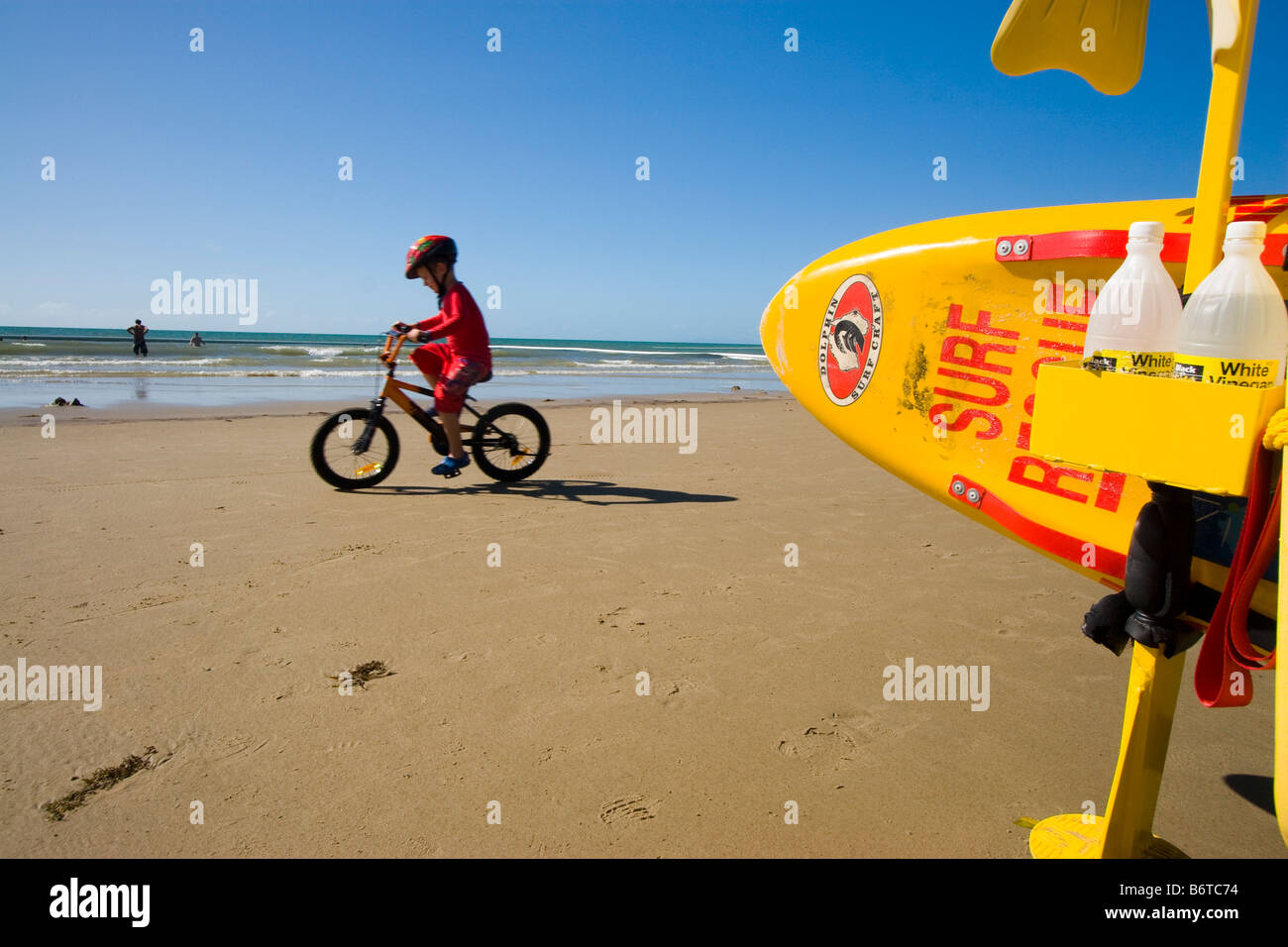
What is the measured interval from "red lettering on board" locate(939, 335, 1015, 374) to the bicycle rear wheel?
14.1 feet

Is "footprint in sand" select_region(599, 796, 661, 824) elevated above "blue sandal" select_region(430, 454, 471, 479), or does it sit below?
below

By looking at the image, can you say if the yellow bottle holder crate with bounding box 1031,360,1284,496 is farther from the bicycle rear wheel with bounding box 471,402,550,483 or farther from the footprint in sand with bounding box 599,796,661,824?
the bicycle rear wheel with bounding box 471,402,550,483

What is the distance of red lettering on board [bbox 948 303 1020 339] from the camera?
229 cm

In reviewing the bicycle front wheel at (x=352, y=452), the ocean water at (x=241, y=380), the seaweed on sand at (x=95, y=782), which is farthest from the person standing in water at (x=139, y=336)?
the seaweed on sand at (x=95, y=782)

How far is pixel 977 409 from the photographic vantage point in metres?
2.37

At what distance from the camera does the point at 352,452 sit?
604 cm

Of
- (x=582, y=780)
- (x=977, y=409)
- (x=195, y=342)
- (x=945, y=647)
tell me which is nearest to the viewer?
(x=582, y=780)

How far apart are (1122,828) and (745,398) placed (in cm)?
1515

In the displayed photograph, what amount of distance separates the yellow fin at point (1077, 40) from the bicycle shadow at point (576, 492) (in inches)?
155

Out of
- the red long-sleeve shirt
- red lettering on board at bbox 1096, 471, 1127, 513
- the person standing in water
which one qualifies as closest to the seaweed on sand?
red lettering on board at bbox 1096, 471, 1127, 513
